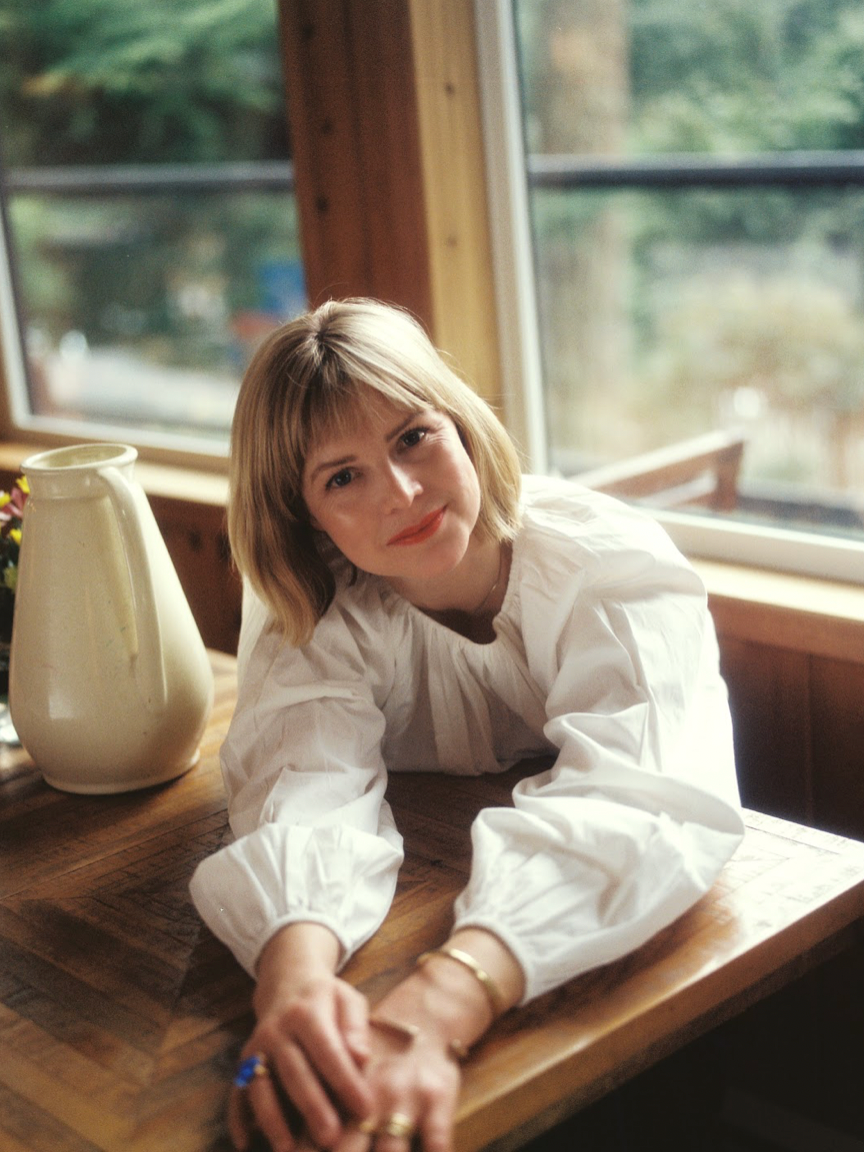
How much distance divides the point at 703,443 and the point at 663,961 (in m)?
1.11

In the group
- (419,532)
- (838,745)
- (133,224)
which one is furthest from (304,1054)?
(133,224)

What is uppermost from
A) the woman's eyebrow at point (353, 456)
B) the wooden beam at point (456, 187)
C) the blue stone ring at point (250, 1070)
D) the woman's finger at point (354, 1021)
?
the wooden beam at point (456, 187)

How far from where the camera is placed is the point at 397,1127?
30.4 inches

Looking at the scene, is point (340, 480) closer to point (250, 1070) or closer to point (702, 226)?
point (250, 1070)

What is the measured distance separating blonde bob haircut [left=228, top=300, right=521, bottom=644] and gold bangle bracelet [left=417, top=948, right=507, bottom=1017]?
1.36 feet

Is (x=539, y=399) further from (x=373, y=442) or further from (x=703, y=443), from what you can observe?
(x=373, y=442)

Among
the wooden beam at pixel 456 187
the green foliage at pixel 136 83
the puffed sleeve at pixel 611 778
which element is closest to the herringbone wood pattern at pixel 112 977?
the puffed sleeve at pixel 611 778

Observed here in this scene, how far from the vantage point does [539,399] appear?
6.19 ft

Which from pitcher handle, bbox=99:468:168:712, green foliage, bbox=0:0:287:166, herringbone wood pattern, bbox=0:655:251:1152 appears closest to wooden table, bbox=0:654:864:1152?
→ herringbone wood pattern, bbox=0:655:251:1152

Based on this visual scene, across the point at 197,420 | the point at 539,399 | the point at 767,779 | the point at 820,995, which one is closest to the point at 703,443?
the point at 539,399

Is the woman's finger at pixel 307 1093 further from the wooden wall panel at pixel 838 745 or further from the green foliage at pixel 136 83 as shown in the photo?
the green foliage at pixel 136 83

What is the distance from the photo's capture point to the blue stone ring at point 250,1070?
82 cm

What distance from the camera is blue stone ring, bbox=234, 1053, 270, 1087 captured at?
82 cm

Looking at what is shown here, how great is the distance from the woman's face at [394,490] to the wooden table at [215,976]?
0.24 meters
